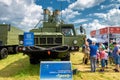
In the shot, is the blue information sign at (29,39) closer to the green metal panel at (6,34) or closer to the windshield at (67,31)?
the windshield at (67,31)

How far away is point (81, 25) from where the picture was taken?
1338cm

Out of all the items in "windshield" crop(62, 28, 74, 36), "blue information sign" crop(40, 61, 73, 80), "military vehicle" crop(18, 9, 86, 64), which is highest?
"windshield" crop(62, 28, 74, 36)

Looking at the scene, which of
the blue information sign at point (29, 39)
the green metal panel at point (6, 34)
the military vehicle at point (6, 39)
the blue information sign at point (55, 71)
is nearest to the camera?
the blue information sign at point (55, 71)

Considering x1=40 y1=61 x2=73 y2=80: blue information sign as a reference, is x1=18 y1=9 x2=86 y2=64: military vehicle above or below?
above

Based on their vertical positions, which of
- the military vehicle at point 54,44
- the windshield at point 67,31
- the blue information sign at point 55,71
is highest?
the windshield at point 67,31

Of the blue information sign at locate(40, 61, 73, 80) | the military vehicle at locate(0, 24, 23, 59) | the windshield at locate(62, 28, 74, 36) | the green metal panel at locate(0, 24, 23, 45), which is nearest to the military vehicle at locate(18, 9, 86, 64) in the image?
the windshield at locate(62, 28, 74, 36)

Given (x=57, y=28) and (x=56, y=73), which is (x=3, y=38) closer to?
(x=57, y=28)

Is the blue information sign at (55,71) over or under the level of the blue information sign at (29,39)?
under

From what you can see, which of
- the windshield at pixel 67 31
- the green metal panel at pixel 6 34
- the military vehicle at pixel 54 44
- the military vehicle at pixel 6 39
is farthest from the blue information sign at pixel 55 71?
the green metal panel at pixel 6 34

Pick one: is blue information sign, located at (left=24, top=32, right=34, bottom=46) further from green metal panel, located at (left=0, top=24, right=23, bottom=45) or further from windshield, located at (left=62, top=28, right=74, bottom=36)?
green metal panel, located at (left=0, top=24, right=23, bottom=45)

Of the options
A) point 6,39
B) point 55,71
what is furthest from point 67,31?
point 6,39

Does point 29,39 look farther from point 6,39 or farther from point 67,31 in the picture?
point 6,39

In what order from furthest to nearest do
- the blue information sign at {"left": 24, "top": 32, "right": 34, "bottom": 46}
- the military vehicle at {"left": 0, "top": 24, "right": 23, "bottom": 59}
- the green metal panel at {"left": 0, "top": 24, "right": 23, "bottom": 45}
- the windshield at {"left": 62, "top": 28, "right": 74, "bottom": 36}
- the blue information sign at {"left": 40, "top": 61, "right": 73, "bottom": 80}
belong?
the green metal panel at {"left": 0, "top": 24, "right": 23, "bottom": 45}
the military vehicle at {"left": 0, "top": 24, "right": 23, "bottom": 59}
the windshield at {"left": 62, "top": 28, "right": 74, "bottom": 36}
the blue information sign at {"left": 24, "top": 32, "right": 34, "bottom": 46}
the blue information sign at {"left": 40, "top": 61, "right": 73, "bottom": 80}

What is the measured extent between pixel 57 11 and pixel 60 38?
475 cm
